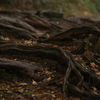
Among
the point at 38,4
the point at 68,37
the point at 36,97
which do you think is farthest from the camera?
the point at 38,4

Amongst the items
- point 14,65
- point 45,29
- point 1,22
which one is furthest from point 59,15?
point 14,65

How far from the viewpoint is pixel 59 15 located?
10.2 metres

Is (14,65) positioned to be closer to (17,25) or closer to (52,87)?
(52,87)

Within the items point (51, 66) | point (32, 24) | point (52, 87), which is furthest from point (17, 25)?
point (52, 87)

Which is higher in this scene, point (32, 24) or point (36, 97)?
point (32, 24)

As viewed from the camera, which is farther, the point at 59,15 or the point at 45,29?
the point at 59,15

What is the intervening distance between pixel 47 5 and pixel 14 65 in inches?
451

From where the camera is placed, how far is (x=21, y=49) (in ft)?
14.8

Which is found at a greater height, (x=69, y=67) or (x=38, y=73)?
(x=69, y=67)

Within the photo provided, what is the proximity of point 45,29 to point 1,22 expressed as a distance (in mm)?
2345

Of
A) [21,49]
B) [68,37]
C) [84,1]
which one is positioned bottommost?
[21,49]

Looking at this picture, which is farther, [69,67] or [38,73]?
[38,73]

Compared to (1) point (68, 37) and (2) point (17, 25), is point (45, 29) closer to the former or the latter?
(2) point (17, 25)

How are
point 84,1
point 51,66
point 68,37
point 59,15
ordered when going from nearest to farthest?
point 51,66
point 68,37
point 59,15
point 84,1
